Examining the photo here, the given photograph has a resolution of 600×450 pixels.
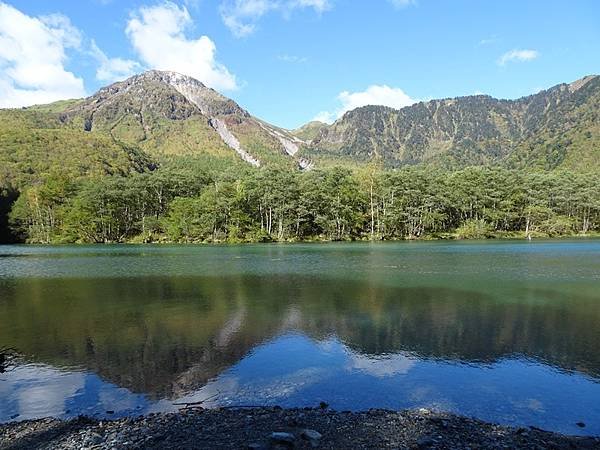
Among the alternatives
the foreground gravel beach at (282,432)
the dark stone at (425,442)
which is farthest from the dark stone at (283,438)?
the dark stone at (425,442)

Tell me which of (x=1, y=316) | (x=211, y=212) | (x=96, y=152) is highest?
(x=96, y=152)

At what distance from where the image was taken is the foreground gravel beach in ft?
27.4

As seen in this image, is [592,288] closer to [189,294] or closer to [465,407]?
[465,407]

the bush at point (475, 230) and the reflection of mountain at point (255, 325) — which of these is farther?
the bush at point (475, 230)

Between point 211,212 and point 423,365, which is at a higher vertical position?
point 211,212

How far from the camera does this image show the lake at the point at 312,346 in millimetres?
11328

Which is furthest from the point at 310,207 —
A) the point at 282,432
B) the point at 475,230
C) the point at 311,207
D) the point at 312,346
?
the point at 282,432

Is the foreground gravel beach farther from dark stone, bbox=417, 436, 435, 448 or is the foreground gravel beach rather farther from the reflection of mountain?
the reflection of mountain

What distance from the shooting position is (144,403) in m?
11.1

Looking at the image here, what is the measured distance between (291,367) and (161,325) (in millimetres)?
8245

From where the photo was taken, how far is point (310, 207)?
94.5m

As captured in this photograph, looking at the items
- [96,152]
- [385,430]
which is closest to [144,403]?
[385,430]

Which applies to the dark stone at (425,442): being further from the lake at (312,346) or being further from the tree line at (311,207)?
the tree line at (311,207)

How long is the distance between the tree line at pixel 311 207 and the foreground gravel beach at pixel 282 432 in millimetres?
82127
